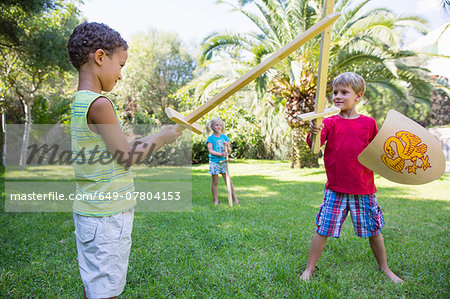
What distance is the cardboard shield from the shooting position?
6.89 feet

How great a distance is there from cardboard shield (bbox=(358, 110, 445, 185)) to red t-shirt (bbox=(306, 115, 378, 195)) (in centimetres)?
24

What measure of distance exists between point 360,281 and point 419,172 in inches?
40.9

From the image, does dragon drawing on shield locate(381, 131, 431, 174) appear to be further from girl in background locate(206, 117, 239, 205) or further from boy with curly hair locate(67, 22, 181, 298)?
girl in background locate(206, 117, 239, 205)

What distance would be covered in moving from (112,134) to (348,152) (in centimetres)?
184

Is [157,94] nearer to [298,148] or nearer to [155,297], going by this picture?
[298,148]

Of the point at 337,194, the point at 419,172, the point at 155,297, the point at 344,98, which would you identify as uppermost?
the point at 344,98

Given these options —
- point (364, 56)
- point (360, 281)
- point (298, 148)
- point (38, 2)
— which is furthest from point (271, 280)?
point (298, 148)

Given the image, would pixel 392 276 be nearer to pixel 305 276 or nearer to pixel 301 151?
pixel 305 276

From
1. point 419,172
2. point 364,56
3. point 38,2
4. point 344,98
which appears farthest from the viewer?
point 364,56

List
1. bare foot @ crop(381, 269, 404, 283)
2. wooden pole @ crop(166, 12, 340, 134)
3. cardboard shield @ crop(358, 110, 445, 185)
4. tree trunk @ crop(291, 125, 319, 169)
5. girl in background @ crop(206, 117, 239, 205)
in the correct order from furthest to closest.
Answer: tree trunk @ crop(291, 125, 319, 169) → girl in background @ crop(206, 117, 239, 205) → bare foot @ crop(381, 269, 404, 283) → cardboard shield @ crop(358, 110, 445, 185) → wooden pole @ crop(166, 12, 340, 134)

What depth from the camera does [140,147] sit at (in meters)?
1.41

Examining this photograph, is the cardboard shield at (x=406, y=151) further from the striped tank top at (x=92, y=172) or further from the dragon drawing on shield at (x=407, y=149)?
the striped tank top at (x=92, y=172)

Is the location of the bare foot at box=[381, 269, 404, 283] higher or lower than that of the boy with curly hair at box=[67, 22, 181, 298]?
lower

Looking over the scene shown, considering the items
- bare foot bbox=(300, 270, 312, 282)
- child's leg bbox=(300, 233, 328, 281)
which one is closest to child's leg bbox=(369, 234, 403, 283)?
child's leg bbox=(300, 233, 328, 281)
